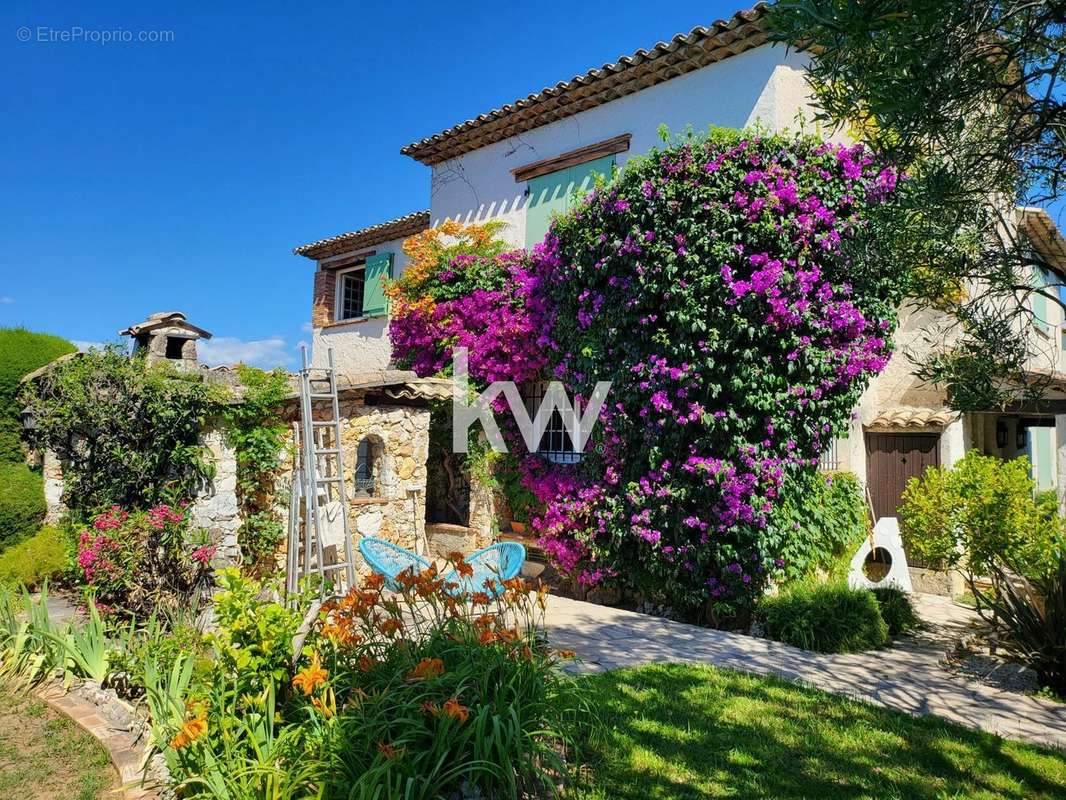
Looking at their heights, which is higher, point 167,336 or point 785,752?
point 167,336

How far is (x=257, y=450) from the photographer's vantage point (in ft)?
28.8

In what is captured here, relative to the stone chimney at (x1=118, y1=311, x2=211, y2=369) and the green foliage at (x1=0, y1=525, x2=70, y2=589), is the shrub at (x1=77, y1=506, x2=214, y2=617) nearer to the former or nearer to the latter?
the green foliage at (x1=0, y1=525, x2=70, y2=589)

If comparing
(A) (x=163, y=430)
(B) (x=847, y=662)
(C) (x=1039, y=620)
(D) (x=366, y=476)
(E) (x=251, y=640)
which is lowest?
(B) (x=847, y=662)

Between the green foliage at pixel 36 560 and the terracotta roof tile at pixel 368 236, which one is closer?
the green foliage at pixel 36 560

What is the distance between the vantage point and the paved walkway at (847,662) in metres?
5.18

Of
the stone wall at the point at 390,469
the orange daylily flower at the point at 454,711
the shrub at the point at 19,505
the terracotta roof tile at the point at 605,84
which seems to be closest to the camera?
the orange daylily flower at the point at 454,711

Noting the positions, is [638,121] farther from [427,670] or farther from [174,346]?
[427,670]

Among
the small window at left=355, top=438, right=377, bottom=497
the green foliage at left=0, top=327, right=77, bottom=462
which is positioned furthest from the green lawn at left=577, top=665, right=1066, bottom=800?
the green foliage at left=0, top=327, right=77, bottom=462

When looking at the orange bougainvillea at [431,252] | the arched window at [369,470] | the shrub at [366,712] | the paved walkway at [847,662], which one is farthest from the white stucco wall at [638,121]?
the shrub at [366,712]

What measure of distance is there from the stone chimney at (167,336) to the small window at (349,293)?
21.3ft

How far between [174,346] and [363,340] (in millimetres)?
5283

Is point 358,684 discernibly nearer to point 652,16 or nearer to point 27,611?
point 27,611

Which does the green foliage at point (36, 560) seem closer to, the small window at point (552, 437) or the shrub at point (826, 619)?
the small window at point (552, 437)

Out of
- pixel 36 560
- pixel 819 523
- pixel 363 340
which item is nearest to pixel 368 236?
pixel 363 340
